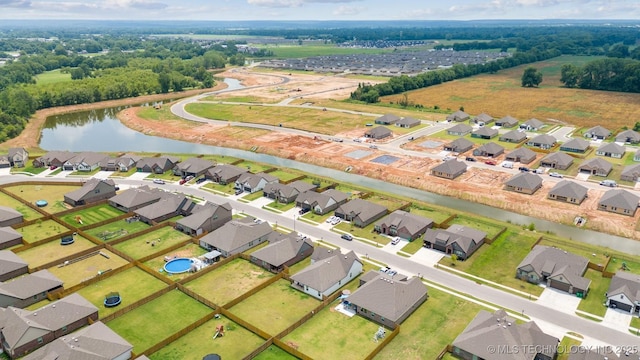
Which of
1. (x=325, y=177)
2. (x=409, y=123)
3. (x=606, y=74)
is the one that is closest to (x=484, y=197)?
(x=325, y=177)

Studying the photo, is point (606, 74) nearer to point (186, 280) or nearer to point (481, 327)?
point (481, 327)

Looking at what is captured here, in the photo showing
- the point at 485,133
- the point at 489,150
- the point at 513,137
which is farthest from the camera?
the point at 485,133

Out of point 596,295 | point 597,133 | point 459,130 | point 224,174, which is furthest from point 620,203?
point 224,174

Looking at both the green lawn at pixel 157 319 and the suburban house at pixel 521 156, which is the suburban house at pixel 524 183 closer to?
the suburban house at pixel 521 156

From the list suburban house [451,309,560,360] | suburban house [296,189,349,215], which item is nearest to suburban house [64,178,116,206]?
suburban house [296,189,349,215]

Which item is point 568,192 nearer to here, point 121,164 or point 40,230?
point 40,230

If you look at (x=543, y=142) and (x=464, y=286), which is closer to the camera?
(x=464, y=286)

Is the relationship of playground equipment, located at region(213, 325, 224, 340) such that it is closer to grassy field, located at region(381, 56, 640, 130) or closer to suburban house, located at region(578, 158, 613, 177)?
suburban house, located at region(578, 158, 613, 177)
